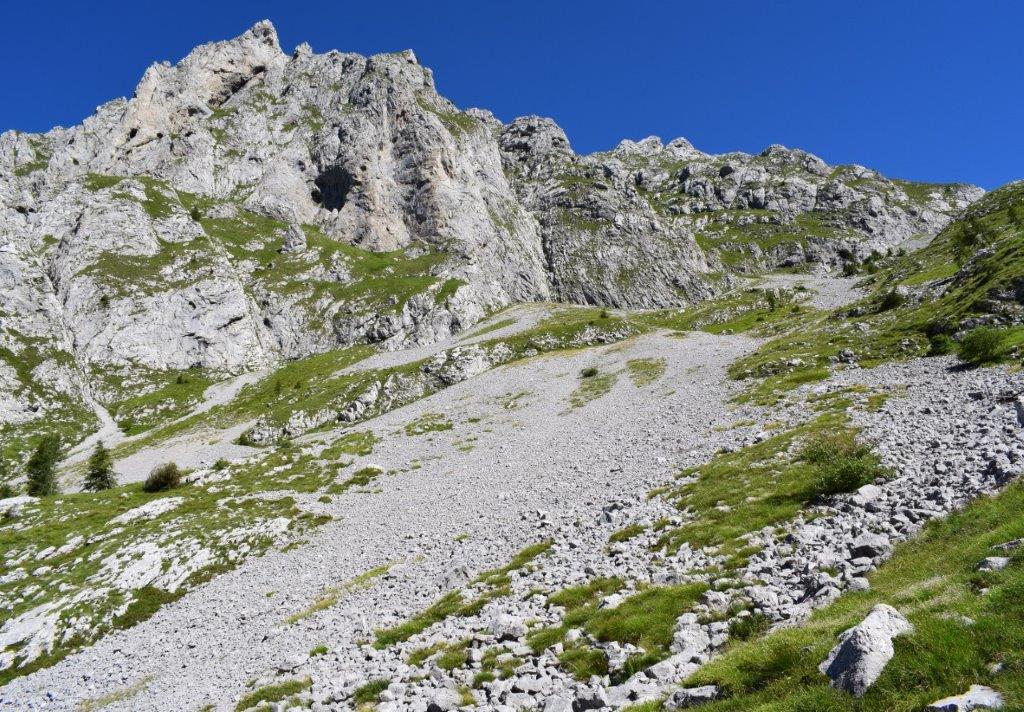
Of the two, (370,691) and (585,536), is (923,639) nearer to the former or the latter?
(370,691)

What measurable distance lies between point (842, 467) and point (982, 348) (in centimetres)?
2245

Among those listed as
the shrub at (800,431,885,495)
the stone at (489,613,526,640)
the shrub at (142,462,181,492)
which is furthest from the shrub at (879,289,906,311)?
the shrub at (142,462,181,492)

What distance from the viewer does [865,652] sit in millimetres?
7051

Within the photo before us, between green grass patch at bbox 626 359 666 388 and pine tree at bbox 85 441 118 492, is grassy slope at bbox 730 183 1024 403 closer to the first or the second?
green grass patch at bbox 626 359 666 388

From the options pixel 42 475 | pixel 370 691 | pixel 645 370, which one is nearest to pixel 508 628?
pixel 370 691

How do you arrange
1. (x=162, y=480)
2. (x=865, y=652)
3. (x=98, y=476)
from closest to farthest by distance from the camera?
(x=865, y=652)
(x=162, y=480)
(x=98, y=476)

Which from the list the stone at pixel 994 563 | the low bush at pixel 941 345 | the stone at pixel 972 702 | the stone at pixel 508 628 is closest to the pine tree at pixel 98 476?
the stone at pixel 508 628

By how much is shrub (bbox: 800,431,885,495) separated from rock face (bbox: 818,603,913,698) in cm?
1006

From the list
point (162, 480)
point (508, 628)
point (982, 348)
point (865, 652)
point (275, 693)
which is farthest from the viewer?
point (162, 480)

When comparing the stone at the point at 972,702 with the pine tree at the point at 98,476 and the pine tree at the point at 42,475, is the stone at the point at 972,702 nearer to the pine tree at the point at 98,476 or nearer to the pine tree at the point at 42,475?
the pine tree at the point at 98,476

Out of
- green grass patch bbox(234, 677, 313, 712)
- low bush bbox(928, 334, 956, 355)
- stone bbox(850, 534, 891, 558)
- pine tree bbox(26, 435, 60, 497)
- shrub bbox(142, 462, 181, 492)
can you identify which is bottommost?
green grass patch bbox(234, 677, 313, 712)

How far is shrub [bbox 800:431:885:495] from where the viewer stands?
54.2ft

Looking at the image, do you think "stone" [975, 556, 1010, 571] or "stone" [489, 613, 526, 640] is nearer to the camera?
"stone" [975, 556, 1010, 571]

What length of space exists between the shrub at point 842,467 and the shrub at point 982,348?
54.8 feet
